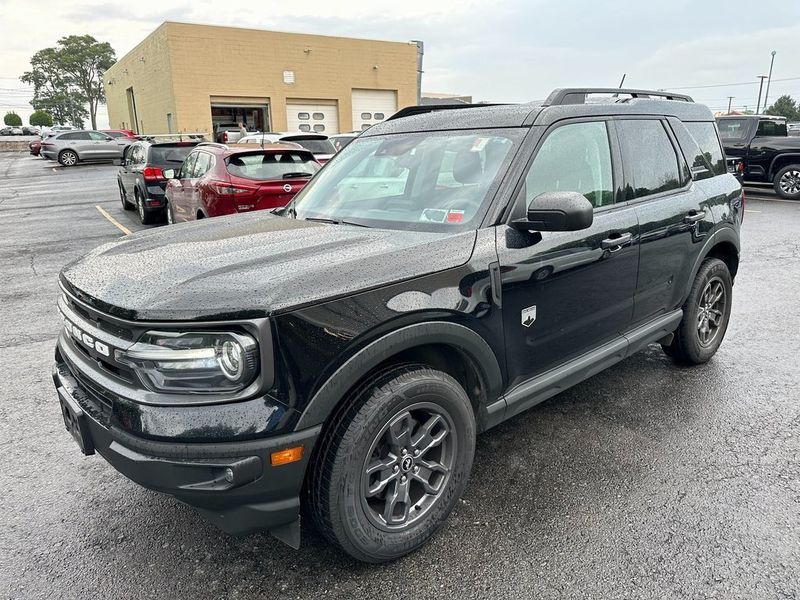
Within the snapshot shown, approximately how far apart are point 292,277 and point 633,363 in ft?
10.9

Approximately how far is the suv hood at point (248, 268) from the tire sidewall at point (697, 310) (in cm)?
228

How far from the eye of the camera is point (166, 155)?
12.0 metres

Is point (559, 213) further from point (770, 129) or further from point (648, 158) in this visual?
point (770, 129)

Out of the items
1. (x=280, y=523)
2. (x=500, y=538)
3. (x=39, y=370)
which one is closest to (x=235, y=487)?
(x=280, y=523)

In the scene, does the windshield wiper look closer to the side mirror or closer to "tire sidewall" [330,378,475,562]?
the side mirror

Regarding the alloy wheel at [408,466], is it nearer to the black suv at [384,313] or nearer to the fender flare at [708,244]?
the black suv at [384,313]

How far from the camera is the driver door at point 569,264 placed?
276 cm

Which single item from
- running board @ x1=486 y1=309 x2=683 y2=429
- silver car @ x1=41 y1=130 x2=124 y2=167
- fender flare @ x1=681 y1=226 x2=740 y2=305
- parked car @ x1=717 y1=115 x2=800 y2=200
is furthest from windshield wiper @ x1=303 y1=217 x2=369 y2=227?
silver car @ x1=41 y1=130 x2=124 y2=167

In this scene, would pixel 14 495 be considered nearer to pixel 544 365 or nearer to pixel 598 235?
pixel 544 365

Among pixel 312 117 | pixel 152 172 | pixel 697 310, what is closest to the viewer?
pixel 697 310

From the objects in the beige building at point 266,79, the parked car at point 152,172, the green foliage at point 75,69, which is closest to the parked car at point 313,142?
the parked car at point 152,172

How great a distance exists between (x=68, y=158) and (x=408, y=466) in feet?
113

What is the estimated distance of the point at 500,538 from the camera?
8.57ft

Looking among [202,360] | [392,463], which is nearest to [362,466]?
[392,463]
